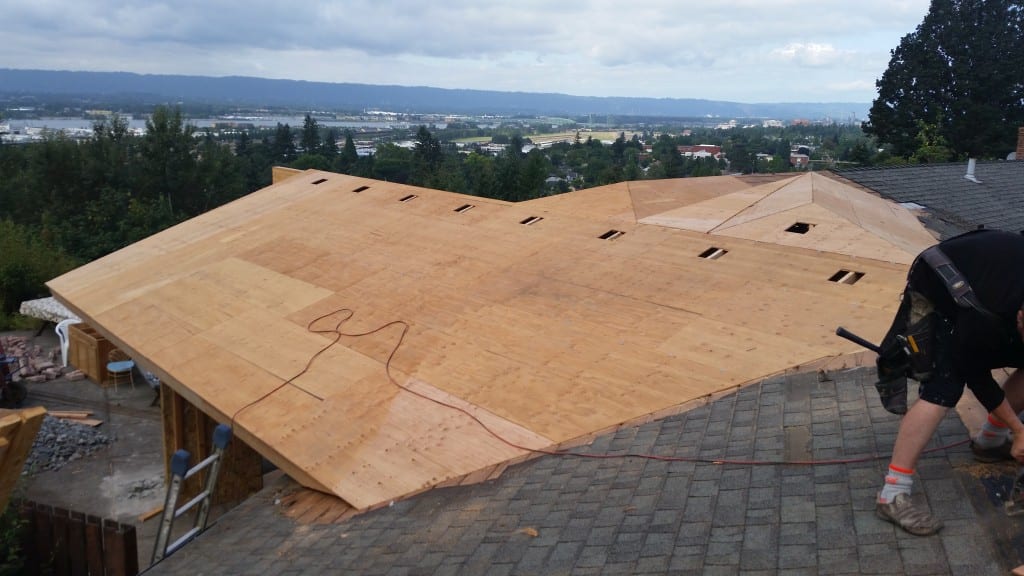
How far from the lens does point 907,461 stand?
3494 mm

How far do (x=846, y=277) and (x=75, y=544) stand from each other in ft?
27.8

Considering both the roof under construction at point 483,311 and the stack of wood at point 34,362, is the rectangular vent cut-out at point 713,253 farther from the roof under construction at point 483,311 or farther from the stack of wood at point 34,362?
the stack of wood at point 34,362

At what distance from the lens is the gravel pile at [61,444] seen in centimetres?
1163

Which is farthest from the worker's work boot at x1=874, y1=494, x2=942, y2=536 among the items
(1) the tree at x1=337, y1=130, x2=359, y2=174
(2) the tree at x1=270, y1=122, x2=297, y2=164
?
(2) the tree at x1=270, y1=122, x2=297, y2=164

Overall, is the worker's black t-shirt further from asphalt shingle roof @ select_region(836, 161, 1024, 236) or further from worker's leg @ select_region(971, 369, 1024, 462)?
asphalt shingle roof @ select_region(836, 161, 1024, 236)

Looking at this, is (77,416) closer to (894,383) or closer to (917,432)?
(894,383)

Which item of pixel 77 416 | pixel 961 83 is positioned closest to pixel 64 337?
pixel 77 416

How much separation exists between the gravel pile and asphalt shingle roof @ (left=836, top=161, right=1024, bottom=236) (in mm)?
14505

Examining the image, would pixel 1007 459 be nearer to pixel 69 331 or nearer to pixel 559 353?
pixel 559 353

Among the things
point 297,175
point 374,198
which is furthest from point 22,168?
point 374,198

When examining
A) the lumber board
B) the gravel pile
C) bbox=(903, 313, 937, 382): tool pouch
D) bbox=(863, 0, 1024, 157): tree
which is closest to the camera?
bbox=(903, 313, 937, 382): tool pouch

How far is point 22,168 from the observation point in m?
40.7

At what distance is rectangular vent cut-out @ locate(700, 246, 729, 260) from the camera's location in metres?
8.70

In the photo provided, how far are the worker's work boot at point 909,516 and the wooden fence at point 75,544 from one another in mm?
6630
